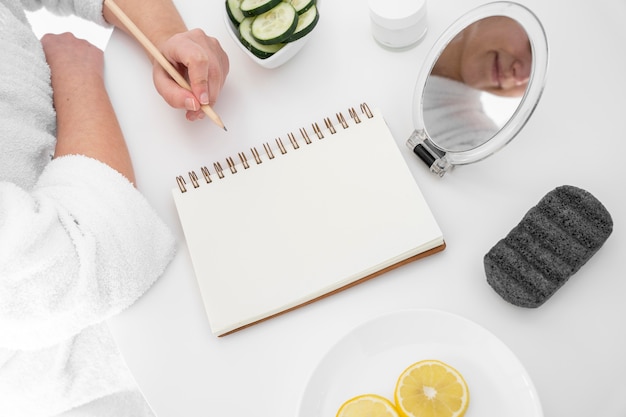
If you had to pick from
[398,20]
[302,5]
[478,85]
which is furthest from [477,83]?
[302,5]

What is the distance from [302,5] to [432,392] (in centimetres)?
50

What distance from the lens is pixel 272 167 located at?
0.75 meters

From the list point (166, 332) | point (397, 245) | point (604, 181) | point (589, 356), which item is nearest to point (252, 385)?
point (166, 332)

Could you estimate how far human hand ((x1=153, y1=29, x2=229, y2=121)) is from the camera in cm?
75

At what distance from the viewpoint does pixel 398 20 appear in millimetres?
760

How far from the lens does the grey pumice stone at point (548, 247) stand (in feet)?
2.08

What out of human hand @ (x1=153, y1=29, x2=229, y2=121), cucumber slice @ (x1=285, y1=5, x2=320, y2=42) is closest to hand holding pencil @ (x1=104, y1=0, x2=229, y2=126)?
human hand @ (x1=153, y1=29, x2=229, y2=121)

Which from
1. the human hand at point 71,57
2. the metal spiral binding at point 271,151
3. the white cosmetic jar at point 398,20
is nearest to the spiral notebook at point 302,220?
the metal spiral binding at point 271,151

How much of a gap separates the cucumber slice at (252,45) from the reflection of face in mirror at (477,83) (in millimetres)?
207

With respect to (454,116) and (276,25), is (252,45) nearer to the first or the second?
(276,25)

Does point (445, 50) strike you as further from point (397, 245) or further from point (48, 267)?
point (48, 267)

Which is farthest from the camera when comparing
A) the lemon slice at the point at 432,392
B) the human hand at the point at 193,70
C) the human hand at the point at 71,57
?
the human hand at the point at 71,57

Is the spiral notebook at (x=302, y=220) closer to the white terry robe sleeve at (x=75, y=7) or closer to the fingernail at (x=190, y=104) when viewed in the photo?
the fingernail at (x=190, y=104)

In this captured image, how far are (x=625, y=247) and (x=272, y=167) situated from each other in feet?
1.36
